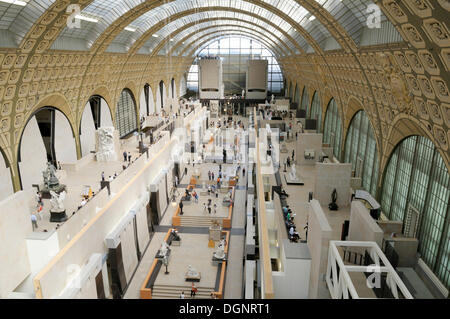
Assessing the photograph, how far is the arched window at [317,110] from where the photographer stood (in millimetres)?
36009

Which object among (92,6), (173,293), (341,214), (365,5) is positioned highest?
(92,6)

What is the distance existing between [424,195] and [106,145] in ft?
61.8

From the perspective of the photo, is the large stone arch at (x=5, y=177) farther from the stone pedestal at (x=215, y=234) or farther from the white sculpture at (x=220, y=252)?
the white sculpture at (x=220, y=252)

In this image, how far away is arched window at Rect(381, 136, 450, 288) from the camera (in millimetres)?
11789

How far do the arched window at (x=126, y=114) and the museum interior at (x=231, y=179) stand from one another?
13.4 feet

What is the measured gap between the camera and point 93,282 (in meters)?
14.4

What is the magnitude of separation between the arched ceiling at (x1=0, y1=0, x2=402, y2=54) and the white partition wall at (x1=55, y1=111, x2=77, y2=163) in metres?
5.66

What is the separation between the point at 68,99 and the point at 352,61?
1966 centimetres

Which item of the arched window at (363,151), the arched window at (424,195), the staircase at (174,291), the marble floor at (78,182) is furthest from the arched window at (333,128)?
the marble floor at (78,182)

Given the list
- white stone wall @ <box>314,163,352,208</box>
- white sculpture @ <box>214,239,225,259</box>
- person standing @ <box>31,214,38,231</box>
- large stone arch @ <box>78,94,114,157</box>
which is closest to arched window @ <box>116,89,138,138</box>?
large stone arch @ <box>78,94,114,157</box>

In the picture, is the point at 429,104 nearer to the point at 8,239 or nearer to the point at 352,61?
the point at 352,61

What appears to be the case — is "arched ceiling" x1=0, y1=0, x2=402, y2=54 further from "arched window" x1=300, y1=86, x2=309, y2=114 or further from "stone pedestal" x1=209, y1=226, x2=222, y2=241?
"stone pedestal" x1=209, y1=226, x2=222, y2=241

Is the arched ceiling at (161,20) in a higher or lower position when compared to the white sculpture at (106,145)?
higher
